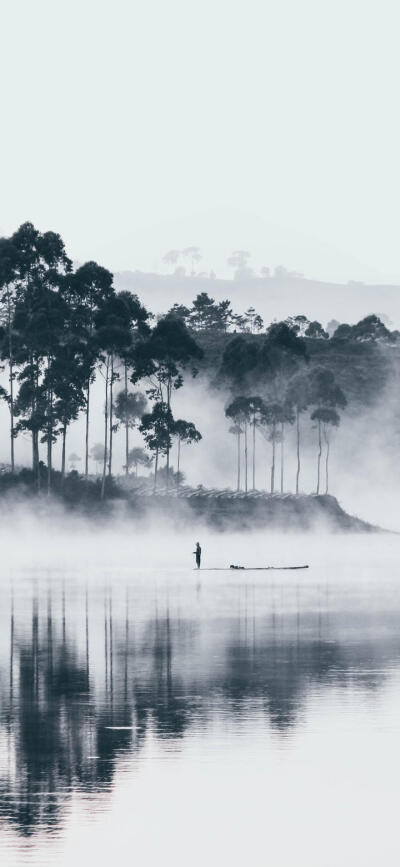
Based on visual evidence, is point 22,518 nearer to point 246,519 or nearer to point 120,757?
point 246,519

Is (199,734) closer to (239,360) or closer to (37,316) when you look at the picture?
(37,316)

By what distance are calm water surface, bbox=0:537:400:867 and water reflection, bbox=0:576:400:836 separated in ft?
0.18

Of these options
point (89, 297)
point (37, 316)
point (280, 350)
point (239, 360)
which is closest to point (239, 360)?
point (239, 360)

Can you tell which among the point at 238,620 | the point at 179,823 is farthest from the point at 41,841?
the point at 238,620

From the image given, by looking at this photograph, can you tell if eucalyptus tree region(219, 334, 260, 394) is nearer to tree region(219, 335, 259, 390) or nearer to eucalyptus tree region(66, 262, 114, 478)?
tree region(219, 335, 259, 390)

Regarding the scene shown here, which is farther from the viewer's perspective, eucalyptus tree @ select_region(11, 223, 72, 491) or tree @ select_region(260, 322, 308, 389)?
tree @ select_region(260, 322, 308, 389)

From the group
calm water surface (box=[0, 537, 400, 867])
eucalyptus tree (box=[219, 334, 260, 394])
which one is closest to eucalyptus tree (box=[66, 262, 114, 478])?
eucalyptus tree (box=[219, 334, 260, 394])

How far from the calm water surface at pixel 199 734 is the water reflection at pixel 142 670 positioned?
0.05 metres

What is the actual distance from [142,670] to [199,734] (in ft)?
29.2

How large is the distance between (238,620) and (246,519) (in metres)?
95.5

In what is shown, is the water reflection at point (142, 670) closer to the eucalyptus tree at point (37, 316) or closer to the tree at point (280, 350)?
the eucalyptus tree at point (37, 316)

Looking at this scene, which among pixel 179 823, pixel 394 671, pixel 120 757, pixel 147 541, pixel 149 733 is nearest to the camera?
pixel 179 823

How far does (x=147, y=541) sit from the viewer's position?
4633 inches

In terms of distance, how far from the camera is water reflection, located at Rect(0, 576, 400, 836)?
21.4 m
